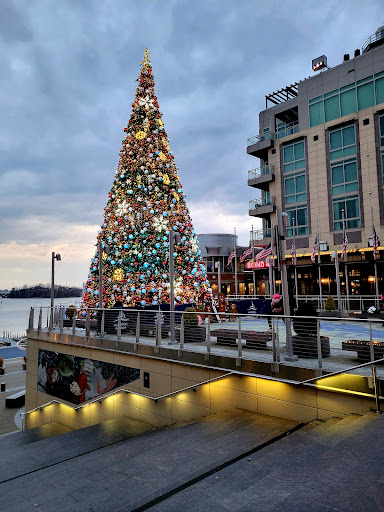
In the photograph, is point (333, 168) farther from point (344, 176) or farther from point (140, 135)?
point (140, 135)

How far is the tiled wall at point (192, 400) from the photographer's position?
24.4 feet

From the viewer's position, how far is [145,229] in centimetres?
2012

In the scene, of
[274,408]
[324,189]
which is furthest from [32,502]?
[324,189]

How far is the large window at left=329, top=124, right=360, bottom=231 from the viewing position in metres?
31.9

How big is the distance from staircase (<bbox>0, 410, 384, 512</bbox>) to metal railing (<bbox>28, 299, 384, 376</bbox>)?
156cm

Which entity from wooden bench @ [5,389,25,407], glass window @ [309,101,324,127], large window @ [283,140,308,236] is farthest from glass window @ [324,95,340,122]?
wooden bench @ [5,389,25,407]

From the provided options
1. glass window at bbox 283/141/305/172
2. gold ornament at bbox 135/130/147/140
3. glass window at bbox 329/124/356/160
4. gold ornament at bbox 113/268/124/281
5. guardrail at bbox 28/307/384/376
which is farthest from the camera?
glass window at bbox 283/141/305/172

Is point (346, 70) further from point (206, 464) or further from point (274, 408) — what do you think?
point (206, 464)

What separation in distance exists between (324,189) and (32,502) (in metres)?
33.4

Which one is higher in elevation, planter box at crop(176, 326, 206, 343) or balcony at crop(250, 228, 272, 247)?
balcony at crop(250, 228, 272, 247)

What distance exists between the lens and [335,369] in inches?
296

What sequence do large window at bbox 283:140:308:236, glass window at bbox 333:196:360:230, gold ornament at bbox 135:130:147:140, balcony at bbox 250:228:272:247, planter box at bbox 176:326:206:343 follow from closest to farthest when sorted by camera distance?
planter box at bbox 176:326:206:343 < gold ornament at bbox 135:130:147:140 < glass window at bbox 333:196:360:230 < large window at bbox 283:140:308:236 < balcony at bbox 250:228:272:247

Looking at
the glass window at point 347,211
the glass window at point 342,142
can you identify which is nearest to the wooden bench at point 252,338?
the glass window at point 347,211

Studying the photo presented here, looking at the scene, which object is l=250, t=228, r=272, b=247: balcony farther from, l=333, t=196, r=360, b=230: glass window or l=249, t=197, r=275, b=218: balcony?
l=333, t=196, r=360, b=230: glass window
